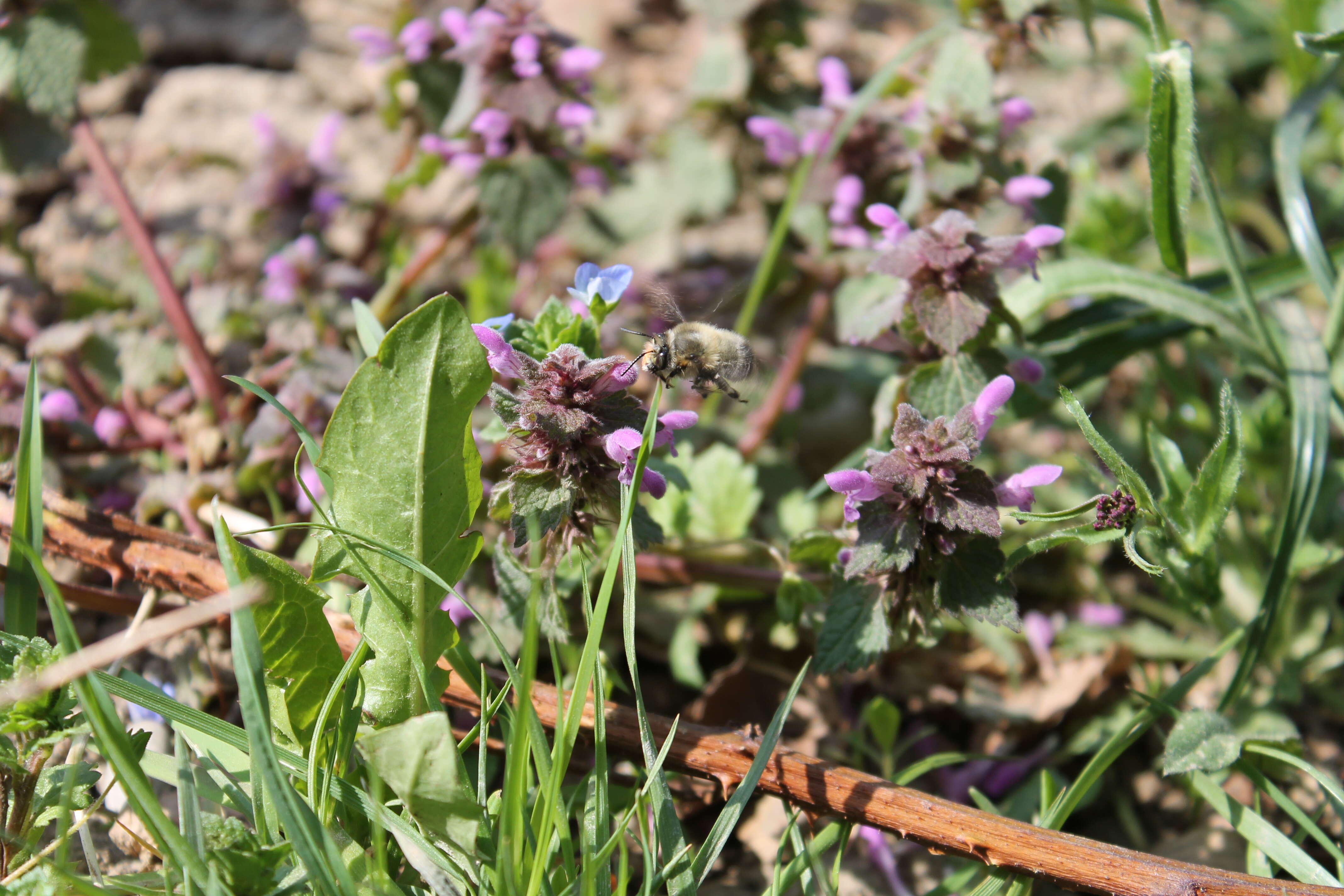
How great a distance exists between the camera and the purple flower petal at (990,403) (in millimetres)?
1674

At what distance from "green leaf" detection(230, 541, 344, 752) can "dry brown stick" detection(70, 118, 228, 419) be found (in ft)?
3.64

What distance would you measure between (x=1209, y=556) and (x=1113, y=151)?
2571 millimetres

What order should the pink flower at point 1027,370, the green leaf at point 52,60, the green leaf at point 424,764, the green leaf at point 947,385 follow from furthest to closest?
the green leaf at point 52,60
the pink flower at point 1027,370
the green leaf at point 947,385
the green leaf at point 424,764

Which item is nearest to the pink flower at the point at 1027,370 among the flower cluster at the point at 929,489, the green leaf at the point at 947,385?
the green leaf at the point at 947,385

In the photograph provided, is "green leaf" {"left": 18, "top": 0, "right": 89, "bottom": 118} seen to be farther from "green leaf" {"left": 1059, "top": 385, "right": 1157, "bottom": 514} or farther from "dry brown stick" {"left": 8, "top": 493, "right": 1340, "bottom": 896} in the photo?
"green leaf" {"left": 1059, "top": 385, "right": 1157, "bottom": 514}

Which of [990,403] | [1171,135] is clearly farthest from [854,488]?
[1171,135]

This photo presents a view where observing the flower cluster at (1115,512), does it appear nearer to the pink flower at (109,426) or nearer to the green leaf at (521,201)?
the green leaf at (521,201)

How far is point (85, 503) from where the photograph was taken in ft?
7.98

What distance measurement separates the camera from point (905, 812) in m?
1.62

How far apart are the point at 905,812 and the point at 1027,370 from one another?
1.00 meters

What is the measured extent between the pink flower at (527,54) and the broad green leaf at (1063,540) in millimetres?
1864

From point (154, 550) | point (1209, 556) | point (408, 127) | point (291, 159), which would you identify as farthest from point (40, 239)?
point (1209, 556)

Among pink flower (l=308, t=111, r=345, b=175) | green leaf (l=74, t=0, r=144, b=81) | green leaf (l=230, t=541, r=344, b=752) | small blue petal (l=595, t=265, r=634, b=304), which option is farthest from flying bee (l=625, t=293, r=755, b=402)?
green leaf (l=74, t=0, r=144, b=81)

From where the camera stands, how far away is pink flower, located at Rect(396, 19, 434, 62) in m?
2.78
